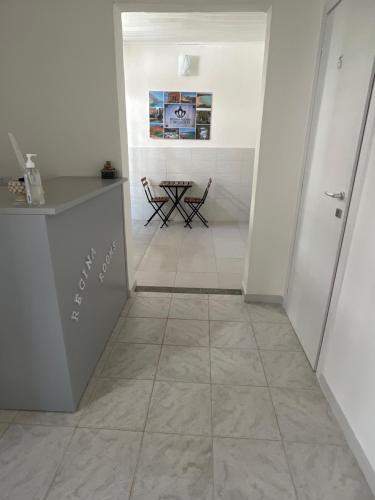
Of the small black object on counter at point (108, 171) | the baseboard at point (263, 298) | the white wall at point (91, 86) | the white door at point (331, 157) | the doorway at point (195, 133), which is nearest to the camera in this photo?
the white door at point (331, 157)

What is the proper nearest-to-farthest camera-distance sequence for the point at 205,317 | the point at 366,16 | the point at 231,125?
the point at 366,16, the point at 205,317, the point at 231,125

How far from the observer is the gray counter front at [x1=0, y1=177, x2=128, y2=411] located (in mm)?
1191

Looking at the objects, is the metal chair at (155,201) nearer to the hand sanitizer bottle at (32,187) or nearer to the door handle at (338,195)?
the door handle at (338,195)

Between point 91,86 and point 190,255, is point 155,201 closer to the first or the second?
point 190,255

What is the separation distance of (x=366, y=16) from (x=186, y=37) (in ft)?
10.7

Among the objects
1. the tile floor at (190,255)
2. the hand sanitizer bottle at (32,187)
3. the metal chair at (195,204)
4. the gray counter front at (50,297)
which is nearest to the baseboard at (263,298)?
the tile floor at (190,255)

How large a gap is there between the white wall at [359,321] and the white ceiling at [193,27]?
8.60 feet

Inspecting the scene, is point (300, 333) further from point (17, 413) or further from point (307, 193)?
point (17, 413)

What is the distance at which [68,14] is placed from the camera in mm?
1919

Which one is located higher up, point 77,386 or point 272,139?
point 272,139

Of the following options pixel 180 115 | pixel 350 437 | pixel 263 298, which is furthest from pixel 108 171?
pixel 180 115

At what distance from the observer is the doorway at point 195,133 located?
12.0 ft

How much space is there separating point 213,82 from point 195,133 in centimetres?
77

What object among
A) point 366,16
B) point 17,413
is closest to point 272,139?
point 366,16
